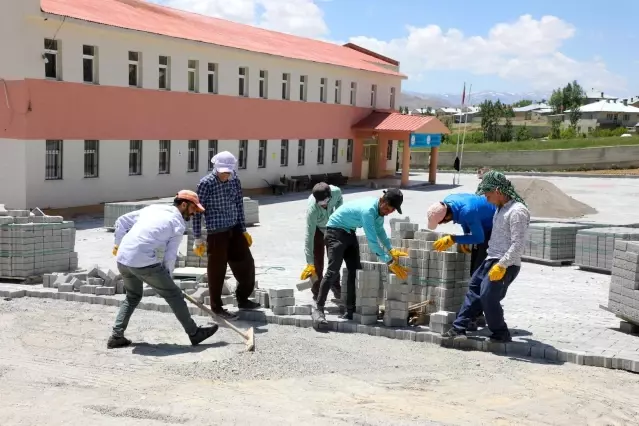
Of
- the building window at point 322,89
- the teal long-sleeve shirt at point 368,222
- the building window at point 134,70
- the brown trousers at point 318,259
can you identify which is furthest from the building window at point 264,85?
the teal long-sleeve shirt at point 368,222

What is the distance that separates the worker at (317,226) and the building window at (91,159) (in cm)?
1491

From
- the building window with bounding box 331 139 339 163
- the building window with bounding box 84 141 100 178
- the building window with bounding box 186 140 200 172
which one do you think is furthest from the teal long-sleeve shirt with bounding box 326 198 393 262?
the building window with bounding box 331 139 339 163

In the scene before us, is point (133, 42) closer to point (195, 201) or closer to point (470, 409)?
point (195, 201)

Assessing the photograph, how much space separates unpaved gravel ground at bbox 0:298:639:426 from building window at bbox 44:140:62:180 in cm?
1367

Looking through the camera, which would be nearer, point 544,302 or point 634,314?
point 634,314

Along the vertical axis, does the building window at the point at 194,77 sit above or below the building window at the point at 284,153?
above

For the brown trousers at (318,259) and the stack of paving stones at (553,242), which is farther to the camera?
the stack of paving stones at (553,242)

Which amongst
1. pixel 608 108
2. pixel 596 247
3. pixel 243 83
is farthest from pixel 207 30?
pixel 608 108

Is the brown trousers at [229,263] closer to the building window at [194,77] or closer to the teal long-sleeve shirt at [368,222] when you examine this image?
the teal long-sleeve shirt at [368,222]

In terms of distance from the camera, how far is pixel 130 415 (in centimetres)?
631

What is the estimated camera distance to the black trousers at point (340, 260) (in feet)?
31.0

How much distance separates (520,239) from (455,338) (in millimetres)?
1376

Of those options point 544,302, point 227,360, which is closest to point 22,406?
point 227,360

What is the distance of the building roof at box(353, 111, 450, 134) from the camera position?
38.2 m
